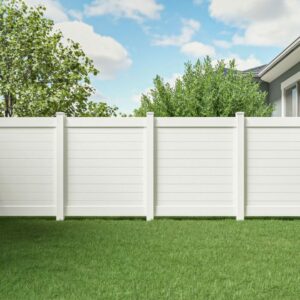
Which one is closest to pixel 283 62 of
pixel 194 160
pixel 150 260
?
pixel 194 160

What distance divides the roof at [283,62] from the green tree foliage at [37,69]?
516 centimetres

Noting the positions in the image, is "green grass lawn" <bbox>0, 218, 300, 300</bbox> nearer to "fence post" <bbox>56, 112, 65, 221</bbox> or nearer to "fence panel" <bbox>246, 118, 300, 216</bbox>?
"fence post" <bbox>56, 112, 65, 221</bbox>

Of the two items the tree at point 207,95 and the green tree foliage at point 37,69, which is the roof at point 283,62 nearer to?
the tree at point 207,95

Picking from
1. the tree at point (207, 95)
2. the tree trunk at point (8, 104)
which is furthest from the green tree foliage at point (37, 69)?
the tree at point (207, 95)

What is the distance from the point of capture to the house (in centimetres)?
1138

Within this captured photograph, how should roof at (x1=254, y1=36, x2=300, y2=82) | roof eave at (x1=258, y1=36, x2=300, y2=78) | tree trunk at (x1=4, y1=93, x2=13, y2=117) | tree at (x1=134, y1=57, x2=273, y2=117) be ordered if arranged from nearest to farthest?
1. roof eave at (x1=258, y1=36, x2=300, y2=78)
2. roof at (x1=254, y1=36, x2=300, y2=82)
3. tree at (x1=134, y1=57, x2=273, y2=117)
4. tree trunk at (x1=4, y1=93, x2=13, y2=117)

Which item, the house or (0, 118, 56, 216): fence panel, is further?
the house

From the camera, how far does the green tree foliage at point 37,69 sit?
46.9ft

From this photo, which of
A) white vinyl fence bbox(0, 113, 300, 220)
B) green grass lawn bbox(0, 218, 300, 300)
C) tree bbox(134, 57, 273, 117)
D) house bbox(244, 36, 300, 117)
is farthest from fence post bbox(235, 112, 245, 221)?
tree bbox(134, 57, 273, 117)

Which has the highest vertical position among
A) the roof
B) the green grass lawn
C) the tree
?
the roof

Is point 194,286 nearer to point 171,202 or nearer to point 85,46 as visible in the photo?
point 171,202

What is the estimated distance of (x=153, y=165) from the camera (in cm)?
760

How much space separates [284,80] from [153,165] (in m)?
6.95

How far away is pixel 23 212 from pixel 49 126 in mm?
→ 1437
